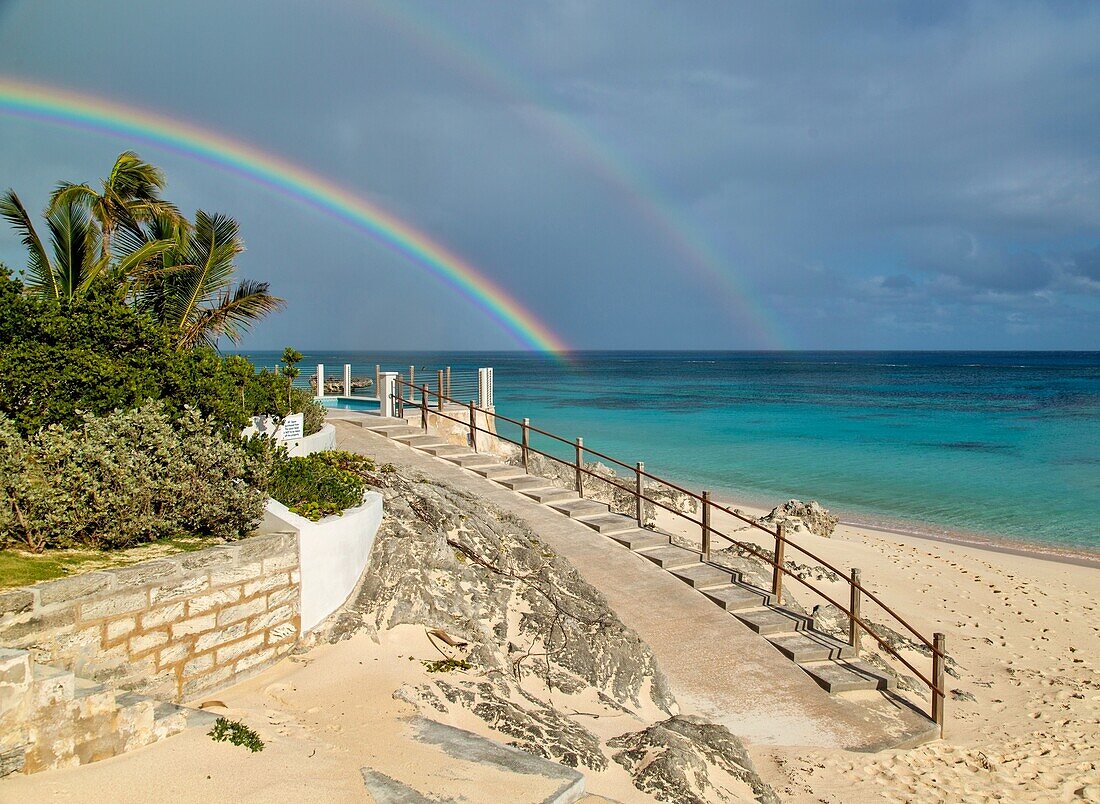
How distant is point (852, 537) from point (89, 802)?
1894 centimetres

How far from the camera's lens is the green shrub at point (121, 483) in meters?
5.80

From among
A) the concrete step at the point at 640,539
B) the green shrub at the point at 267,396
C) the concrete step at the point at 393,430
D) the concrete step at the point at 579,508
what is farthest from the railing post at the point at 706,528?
the concrete step at the point at 393,430

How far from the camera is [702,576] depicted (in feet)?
36.4

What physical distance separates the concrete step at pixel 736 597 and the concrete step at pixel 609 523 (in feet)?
7.72

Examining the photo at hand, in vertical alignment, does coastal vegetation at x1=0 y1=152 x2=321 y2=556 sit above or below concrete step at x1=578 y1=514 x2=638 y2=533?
above

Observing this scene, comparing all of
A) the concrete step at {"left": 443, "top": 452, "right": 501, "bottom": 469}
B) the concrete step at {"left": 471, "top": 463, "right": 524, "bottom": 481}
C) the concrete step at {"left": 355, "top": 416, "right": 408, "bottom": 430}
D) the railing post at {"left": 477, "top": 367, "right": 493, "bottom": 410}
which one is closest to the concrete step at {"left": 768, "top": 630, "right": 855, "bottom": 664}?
the concrete step at {"left": 471, "top": 463, "right": 524, "bottom": 481}

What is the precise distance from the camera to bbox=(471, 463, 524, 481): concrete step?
49.0 ft

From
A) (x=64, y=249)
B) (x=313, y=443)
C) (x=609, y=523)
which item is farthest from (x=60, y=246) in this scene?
(x=609, y=523)

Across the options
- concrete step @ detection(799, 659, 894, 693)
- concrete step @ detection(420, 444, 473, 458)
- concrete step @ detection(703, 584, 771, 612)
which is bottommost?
concrete step @ detection(799, 659, 894, 693)

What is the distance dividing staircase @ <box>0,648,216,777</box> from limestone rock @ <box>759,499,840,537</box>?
655 inches

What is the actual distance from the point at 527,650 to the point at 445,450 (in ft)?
28.8

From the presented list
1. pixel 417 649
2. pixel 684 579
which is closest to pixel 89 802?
pixel 417 649

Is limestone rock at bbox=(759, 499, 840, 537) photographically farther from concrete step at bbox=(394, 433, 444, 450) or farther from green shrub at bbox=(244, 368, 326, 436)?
green shrub at bbox=(244, 368, 326, 436)

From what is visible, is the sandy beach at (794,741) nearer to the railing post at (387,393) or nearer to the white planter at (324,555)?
the white planter at (324,555)
